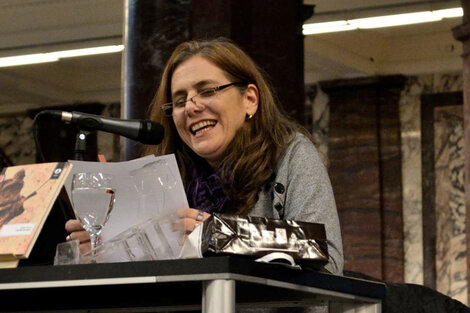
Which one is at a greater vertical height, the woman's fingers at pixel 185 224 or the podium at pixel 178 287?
the woman's fingers at pixel 185 224

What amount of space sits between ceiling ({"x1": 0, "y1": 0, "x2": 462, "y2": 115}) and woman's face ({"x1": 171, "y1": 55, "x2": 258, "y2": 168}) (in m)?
8.21

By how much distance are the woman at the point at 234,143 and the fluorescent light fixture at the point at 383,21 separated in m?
8.45

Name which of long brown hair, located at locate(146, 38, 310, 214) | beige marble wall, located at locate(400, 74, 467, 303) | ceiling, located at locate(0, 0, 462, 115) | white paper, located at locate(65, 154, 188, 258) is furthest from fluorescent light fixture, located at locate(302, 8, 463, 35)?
white paper, located at locate(65, 154, 188, 258)

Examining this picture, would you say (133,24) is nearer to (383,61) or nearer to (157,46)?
(157,46)

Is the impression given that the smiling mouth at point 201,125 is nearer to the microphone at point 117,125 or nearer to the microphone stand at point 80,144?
the microphone at point 117,125

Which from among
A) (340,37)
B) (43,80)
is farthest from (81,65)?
(340,37)

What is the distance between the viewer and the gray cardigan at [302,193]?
2.94 metres

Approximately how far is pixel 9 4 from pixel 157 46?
7124 mm

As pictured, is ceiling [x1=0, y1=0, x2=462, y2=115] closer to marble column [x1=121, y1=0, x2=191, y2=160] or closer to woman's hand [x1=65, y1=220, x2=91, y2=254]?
marble column [x1=121, y1=0, x2=191, y2=160]

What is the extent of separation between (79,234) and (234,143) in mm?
585

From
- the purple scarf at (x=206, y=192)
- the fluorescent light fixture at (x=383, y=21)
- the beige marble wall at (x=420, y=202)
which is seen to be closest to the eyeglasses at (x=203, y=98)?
the purple scarf at (x=206, y=192)

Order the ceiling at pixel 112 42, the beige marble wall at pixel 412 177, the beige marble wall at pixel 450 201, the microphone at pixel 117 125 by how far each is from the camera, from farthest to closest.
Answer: the beige marble wall at pixel 412 177, the beige marble wall at pixel 450 201, the ceiling at pixel 112 42, the microphone at pixel 117 125

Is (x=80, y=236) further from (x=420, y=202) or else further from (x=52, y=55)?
(x=52, y=55)

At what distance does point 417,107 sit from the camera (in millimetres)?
13125
